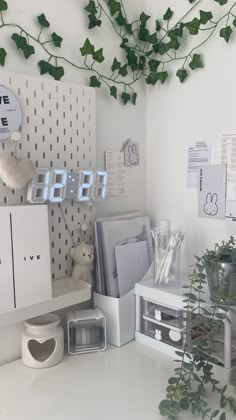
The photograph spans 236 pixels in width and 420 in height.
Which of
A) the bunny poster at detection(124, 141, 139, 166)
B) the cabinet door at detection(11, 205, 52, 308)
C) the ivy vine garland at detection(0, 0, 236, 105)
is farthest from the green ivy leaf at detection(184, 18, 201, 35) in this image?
the cabinet door at detection(11, 205, 52, 308)

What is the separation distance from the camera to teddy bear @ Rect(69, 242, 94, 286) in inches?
49.4

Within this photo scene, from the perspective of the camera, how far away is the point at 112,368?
3.66ft

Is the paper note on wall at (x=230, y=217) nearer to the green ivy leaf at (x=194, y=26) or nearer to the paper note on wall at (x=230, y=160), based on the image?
the paper note on wall at (x=230, y=160)

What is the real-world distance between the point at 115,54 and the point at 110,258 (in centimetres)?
75

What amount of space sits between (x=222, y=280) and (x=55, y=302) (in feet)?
1.60

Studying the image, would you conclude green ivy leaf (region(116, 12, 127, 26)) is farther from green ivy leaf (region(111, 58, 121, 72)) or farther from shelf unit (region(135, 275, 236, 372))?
shelf unit (region(135, 275, 236, 372))

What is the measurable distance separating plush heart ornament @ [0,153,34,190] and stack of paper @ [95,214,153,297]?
1.07ft

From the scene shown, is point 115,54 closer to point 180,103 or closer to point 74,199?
point 180,103

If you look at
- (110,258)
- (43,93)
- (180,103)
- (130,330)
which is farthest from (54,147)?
(130,330)

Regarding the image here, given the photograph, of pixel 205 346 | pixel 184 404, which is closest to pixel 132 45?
pixel 205 346

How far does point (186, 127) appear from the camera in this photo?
55.6 inches

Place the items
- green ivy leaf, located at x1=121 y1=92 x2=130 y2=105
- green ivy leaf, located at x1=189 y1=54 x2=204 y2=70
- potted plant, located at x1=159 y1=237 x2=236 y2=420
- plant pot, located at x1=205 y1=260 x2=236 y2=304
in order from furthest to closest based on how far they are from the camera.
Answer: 1. green ivy leaf, located at x1=121 y1=92 x2=130 y2=105
2. green ivy leaf, located at x1=189 y1=54 x2=204 y2=70
3. plant pot, located at x1=205 y1=260 x2=236 y2=304
4. potted plant, located at x1=159 y1=237 x2=236 y2=420

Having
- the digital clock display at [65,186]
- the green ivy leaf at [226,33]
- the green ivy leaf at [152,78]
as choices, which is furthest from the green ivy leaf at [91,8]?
the digital clock display at [65,186]

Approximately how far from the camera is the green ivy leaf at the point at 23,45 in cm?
111
